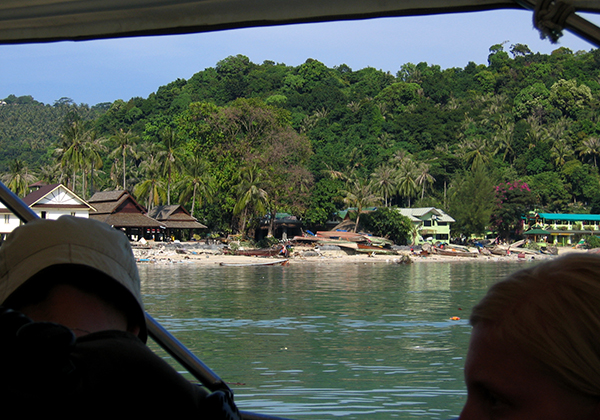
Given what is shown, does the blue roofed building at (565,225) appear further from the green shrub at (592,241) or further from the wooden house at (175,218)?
the wooden house at (175,218)

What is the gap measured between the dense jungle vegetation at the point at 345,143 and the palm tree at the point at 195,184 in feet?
0.43

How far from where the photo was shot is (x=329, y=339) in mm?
15141

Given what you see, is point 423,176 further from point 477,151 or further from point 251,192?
point 251,192

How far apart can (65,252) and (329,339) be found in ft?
48.9

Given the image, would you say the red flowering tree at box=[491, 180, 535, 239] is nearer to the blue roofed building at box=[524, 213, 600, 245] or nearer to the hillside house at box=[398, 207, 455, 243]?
the blue roofed building at box=[524, 213, 600, 245]

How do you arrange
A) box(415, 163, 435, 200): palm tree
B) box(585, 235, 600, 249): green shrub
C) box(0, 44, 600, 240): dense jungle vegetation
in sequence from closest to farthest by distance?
1. box(0, 44, 600, 240): dense jungle vegetation
2. box(585, 235, 600, 249): green shrub
3. box(415, 163, 435, 200): palm tree

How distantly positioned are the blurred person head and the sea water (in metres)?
0.70

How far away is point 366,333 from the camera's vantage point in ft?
52.4

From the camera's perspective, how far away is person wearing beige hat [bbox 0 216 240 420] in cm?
38

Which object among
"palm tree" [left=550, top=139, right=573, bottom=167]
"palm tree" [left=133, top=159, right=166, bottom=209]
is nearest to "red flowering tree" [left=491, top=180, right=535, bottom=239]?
"palm tree" [left=550, top=139, right=573, bottom=167]

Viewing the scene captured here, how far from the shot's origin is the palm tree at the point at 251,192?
43812 millimetres

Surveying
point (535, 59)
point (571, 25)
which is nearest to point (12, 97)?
point (535, 59)

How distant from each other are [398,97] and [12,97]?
4491 inches

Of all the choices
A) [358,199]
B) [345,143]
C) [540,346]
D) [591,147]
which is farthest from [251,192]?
[540,346]
